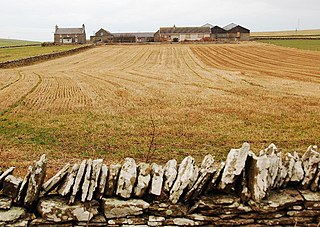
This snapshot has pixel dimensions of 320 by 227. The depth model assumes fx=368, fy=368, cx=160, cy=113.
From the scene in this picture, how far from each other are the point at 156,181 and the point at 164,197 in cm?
27

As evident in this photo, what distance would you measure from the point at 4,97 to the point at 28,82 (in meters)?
8.03

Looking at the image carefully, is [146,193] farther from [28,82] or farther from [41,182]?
[28,82]

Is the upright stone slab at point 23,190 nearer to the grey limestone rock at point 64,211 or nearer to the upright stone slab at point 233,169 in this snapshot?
the grey limestone rock at point 64,211

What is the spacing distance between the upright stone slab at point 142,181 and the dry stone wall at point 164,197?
15 mm

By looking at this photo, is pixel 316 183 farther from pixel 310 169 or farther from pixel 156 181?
pixel 156 181

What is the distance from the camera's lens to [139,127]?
1439cm

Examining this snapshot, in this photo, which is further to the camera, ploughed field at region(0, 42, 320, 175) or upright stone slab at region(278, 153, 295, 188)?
ploughed field at region(0, 42, 320, 175)

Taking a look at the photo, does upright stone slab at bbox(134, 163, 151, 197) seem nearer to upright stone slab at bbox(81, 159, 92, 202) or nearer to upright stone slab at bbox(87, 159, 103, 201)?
upright stone slab at bbox(87, 159, 103, 201)

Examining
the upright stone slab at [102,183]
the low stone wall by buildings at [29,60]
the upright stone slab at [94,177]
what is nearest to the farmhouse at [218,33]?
the low stone wall by buildings at [29,60]

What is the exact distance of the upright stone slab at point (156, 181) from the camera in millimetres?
5629

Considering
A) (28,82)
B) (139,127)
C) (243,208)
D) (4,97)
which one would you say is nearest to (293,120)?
(139,127)

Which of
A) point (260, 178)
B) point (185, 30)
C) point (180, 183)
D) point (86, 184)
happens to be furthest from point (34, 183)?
point (185, 30)

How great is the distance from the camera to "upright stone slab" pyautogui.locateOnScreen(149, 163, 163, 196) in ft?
18.5

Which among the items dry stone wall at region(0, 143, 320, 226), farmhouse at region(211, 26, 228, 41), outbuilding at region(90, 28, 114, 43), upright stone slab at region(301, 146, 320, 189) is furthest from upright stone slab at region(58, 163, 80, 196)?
outbuilding at region(90, 28, 114, 43)
